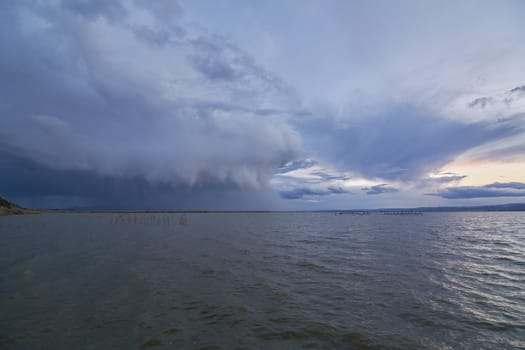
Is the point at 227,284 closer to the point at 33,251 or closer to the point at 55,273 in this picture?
the point at 55,273

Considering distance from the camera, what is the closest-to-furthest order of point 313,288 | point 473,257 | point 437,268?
point 313,288 < point 437,268 < point 473,257

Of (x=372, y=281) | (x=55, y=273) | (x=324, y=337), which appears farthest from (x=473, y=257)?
(x=55, y=273)

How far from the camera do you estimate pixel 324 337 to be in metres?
11.4

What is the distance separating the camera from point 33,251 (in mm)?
32625

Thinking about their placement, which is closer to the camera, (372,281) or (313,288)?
(313,288)

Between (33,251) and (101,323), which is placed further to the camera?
(33,251)

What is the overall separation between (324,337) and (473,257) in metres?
30.9

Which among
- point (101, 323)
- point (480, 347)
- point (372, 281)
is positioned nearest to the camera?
point (480, 347)

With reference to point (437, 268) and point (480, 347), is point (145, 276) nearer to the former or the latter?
point (480, 347)

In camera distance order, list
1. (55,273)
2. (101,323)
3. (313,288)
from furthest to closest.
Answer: (55,273) → (313,288) → (101,323)

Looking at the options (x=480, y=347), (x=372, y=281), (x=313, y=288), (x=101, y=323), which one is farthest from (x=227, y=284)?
Result: (x=480, y=347)

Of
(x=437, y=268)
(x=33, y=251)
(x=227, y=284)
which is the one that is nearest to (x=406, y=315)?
(x=227, y=284)

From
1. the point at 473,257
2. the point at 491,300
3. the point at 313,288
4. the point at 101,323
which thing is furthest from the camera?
the point at 473,257

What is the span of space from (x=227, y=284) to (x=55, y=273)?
15203 mm
